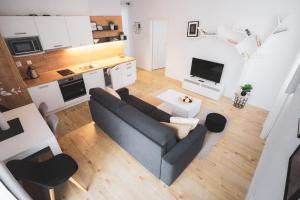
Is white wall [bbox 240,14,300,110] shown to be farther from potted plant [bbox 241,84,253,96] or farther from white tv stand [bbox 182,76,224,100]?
white tv stand [bbox 182,76,224,100]

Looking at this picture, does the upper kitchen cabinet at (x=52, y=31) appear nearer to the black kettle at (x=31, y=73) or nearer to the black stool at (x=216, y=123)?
the black kettle at (x=31, y=73)

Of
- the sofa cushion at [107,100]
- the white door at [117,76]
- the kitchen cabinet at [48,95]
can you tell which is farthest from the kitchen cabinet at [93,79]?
the sofa cushion at [107,100]

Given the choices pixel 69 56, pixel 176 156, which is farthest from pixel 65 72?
pixel 176 156

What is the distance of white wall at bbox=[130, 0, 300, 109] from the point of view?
334 centimetres

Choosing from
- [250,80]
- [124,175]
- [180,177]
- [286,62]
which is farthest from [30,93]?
[286,62]

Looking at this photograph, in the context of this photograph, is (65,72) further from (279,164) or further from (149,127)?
(279,164)

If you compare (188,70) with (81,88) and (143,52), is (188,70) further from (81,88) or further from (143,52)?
(81,88)

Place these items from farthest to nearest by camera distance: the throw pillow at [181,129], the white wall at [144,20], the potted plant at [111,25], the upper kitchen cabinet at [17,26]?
the white wall at [144,20], the potted plant at [111,25], the upper kitchen cabinet at [17,26], the throw pillow at [181,129]

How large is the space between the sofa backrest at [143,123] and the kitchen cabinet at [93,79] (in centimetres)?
161

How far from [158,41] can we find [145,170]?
5170mm

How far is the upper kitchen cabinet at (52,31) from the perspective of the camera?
3.17 m

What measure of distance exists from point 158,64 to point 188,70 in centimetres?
186

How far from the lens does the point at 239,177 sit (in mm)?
2340

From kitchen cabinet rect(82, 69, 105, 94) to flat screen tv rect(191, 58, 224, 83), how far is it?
2831 mm
